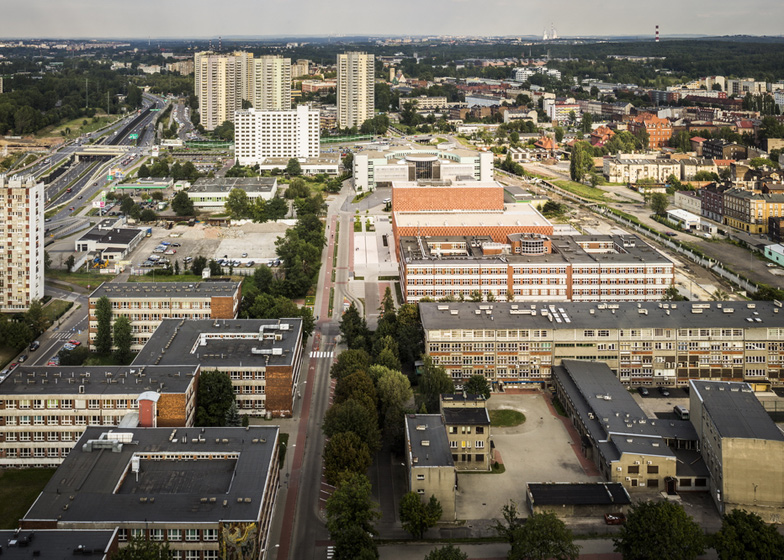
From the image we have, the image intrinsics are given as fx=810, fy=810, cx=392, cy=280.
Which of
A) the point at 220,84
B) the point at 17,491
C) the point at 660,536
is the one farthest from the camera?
the point at 220,84

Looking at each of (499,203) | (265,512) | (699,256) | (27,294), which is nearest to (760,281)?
(699,256)

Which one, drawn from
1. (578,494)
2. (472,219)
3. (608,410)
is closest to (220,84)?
→ (472,219)

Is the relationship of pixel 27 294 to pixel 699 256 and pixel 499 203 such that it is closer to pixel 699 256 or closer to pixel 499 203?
pixel 499 203

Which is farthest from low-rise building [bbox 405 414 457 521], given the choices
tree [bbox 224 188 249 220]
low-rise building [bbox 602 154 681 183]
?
low-rise building [bbox 602 154 681 183]

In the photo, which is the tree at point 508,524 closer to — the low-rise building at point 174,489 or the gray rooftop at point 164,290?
the low-rise building at point 174,489

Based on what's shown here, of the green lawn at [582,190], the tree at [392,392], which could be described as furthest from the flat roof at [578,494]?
the green lawn at [582,190]

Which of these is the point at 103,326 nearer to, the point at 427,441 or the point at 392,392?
the point at 392,392

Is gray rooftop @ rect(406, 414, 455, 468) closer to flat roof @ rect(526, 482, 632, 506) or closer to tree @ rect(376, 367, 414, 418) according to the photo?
tree @ rect(376, 367, 414, 418)
